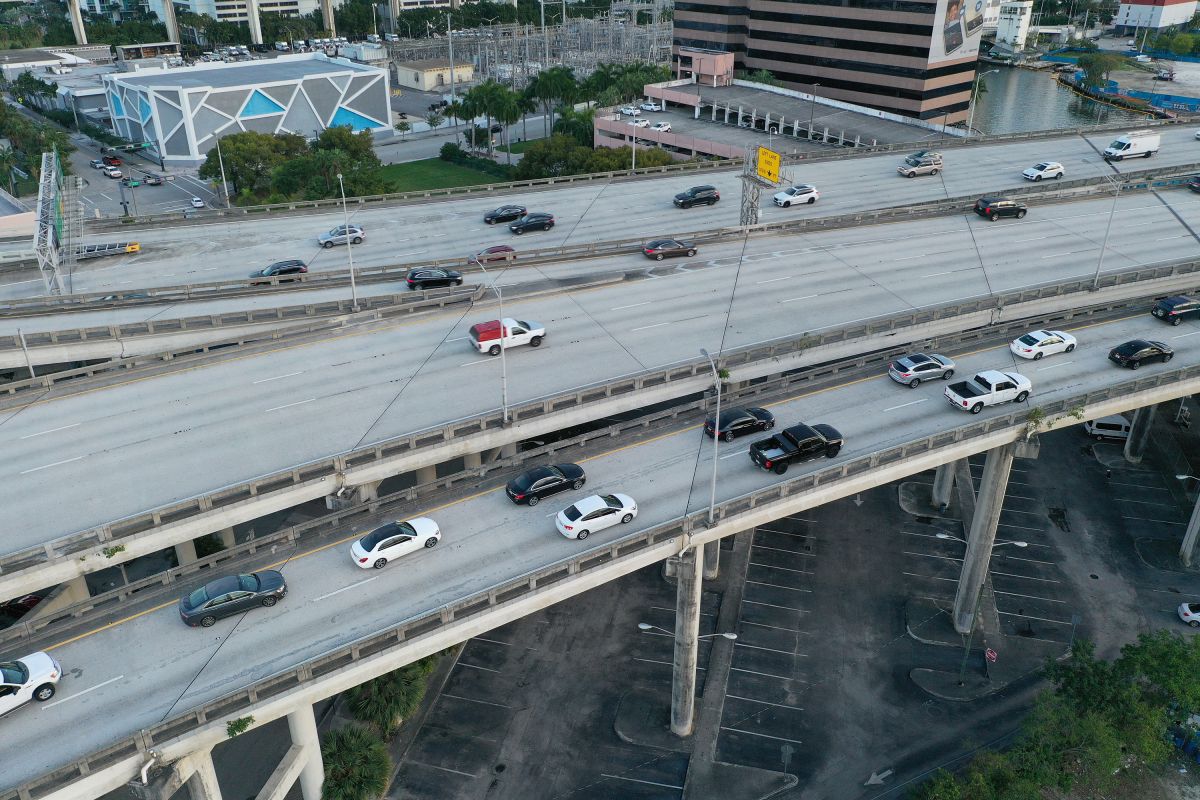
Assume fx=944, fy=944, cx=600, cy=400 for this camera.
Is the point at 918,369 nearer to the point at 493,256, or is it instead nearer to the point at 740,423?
the point at 740,423

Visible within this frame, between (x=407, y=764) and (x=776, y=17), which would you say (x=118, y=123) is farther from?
(x=407, y=764)

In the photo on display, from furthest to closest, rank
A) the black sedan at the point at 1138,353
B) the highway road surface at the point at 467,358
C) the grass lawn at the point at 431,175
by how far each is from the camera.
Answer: the grass lawn at the point at 431,175, the black sedan at the point at 1138,353, the highway road surface at the point at 467,358

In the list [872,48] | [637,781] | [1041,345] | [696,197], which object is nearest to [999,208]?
[696,197]

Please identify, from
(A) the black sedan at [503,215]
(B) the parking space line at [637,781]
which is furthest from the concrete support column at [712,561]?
(A) the black sedan at [503,215]

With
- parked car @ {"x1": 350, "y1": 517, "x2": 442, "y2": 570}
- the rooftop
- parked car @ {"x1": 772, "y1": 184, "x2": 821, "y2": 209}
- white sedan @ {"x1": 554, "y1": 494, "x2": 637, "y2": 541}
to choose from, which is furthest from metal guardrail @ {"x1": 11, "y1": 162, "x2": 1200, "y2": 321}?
the rooftop

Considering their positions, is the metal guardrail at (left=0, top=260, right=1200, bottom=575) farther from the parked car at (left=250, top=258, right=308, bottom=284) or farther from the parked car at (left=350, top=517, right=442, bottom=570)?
the parked car at (left=250, top=258, right=308, bottom=284)

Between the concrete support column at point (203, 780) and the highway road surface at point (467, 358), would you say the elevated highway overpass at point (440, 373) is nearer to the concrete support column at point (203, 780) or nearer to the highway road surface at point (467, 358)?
the highway road surface at point (467, 358)
